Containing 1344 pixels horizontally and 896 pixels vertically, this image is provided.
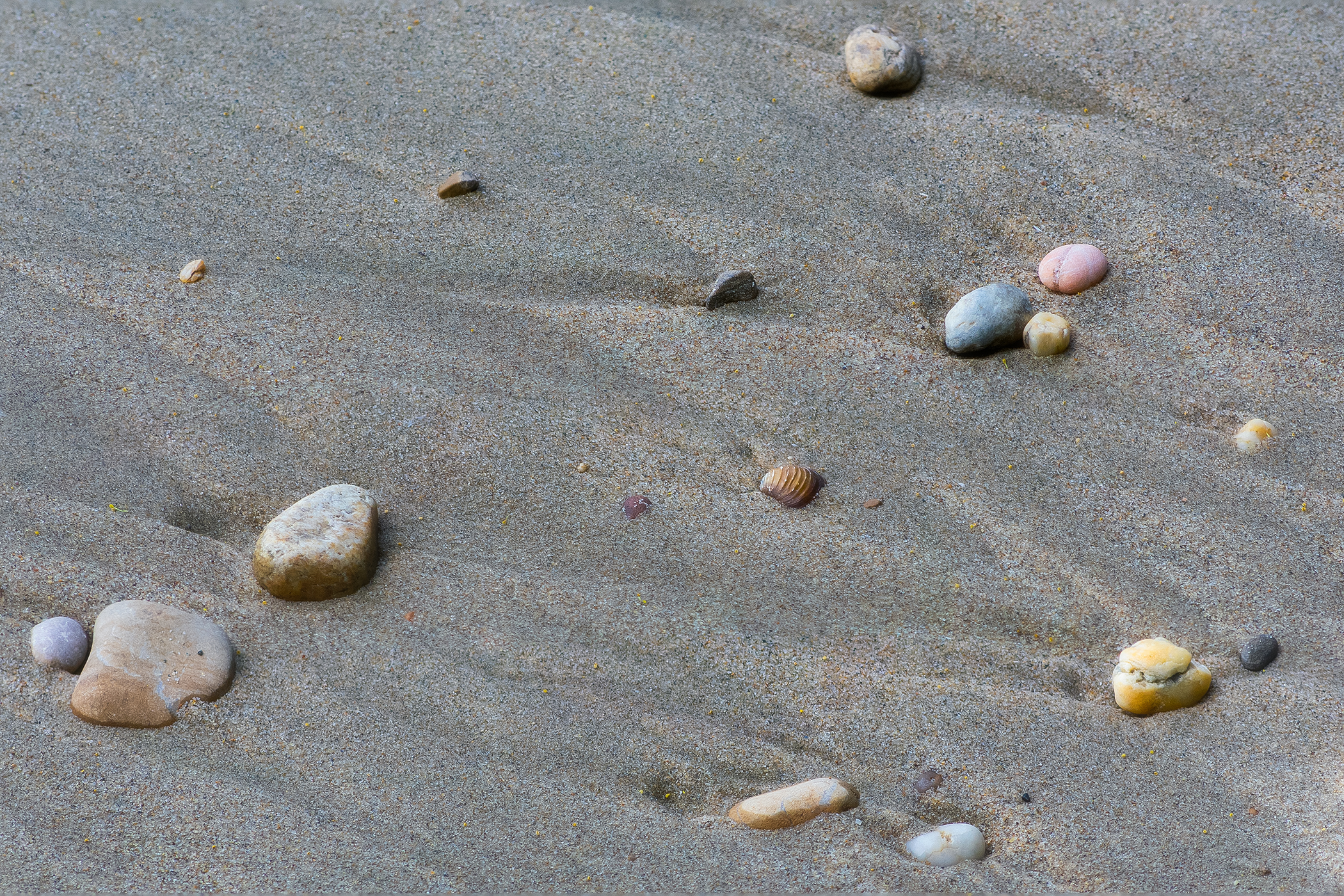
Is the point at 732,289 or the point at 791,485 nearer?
the point at 791,485

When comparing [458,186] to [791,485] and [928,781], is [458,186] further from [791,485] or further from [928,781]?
[928,781]

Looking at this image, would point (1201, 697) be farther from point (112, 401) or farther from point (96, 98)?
point (96, 98)

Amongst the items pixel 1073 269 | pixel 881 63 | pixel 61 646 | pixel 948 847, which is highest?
pixel 881 63

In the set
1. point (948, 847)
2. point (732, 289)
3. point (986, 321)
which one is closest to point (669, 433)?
point (732, 289)

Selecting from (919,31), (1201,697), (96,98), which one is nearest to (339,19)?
(96,98)

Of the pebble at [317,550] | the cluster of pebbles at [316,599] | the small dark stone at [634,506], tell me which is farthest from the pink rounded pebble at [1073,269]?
the pebble at [317,550]

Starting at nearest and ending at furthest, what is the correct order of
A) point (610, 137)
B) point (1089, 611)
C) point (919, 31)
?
point (1089, 611)
point (610, 137)
point (919, 31)
